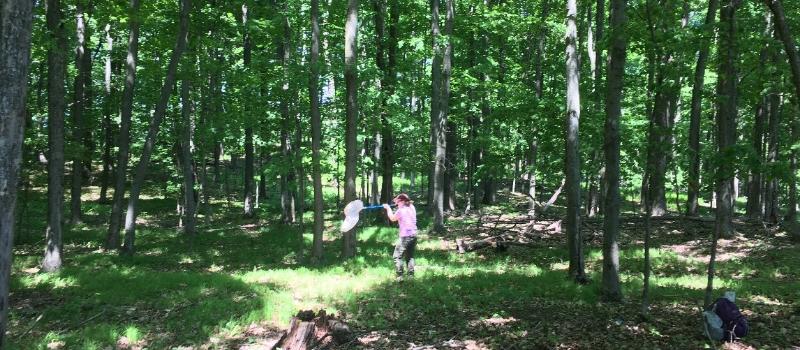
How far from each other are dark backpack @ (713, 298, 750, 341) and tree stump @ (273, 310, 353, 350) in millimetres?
5021

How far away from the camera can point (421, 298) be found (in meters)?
9.04

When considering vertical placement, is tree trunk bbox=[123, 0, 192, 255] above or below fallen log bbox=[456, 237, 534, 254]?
above

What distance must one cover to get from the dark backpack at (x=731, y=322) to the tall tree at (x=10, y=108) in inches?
337

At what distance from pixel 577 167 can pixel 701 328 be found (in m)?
3.59

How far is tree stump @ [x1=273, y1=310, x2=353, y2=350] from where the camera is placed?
6.70m

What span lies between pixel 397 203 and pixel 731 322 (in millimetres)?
6210

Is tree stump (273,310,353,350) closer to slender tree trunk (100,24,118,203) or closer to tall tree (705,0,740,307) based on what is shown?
tall tree (705,0,740,307)

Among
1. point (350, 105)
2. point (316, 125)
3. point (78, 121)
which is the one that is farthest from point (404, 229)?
point (78, 121)

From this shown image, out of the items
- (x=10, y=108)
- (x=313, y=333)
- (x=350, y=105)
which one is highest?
(x=350, y=105)

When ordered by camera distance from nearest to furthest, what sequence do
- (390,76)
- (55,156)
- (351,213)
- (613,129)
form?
(613,129) < (351,213) < (55,156) < (390,76)

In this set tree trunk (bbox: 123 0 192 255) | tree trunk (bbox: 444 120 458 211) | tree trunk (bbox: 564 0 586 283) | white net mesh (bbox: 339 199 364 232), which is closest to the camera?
tree trunk (bbox: 564 0 586 283)

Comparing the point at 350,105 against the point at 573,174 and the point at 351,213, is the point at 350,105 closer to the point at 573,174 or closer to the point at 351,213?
the point at 351,213

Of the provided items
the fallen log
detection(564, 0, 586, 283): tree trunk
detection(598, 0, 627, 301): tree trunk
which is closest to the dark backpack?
detection(598, 0, 627, 301): tree trunk

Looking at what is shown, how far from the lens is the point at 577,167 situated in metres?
9.56
